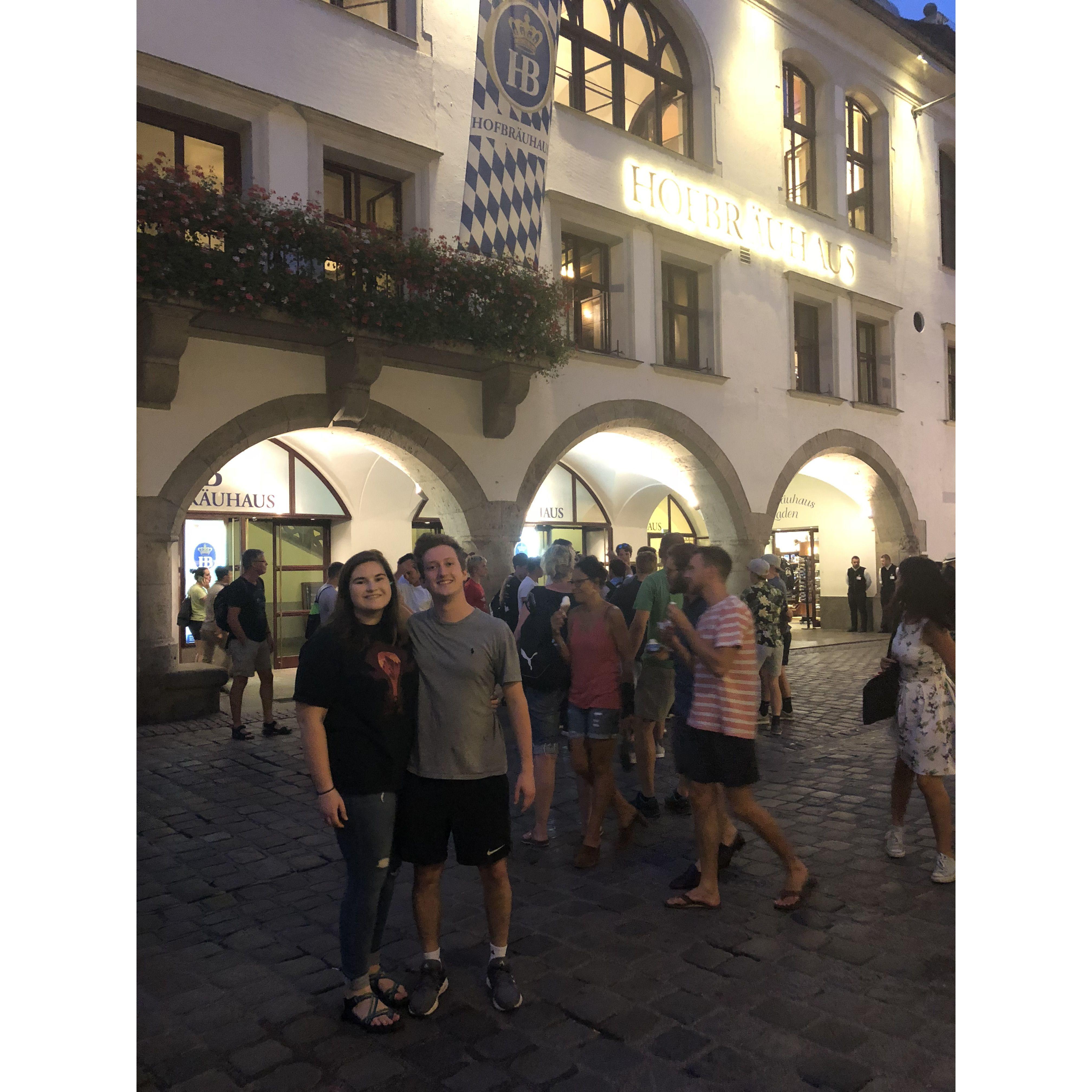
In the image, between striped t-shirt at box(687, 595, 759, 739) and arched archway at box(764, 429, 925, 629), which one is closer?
striped t-shirt at box(687, 595, 759, 739)

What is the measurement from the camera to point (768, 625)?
854 centimetres

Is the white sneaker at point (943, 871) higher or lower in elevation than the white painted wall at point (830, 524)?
lower

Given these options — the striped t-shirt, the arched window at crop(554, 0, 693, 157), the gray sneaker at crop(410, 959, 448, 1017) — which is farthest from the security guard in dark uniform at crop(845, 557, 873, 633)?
the gray sneaker at crop(410, 959, 448, 1017)

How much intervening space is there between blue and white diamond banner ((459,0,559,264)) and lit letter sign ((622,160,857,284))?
11.1 feet

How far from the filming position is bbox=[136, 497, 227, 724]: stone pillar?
944 cm

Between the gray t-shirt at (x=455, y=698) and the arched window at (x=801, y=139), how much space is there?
650 inches

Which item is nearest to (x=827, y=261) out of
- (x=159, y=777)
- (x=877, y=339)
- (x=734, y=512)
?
(x=877, y=339)

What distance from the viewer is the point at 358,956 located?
10.7 feet

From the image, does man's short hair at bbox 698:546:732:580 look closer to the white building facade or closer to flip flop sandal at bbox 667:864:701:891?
flip flop sandal at bbox 667:864:701:891

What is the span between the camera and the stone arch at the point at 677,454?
12836 mm

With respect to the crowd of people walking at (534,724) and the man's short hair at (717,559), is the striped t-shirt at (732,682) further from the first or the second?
the man's short hair at (717,559)

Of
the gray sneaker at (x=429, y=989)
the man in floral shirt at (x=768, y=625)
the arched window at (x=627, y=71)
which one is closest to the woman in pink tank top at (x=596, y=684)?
the gray sneaker at (x=429, y=989)

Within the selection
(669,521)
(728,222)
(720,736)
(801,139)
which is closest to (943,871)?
(720,736)

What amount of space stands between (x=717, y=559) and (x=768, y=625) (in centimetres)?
434
